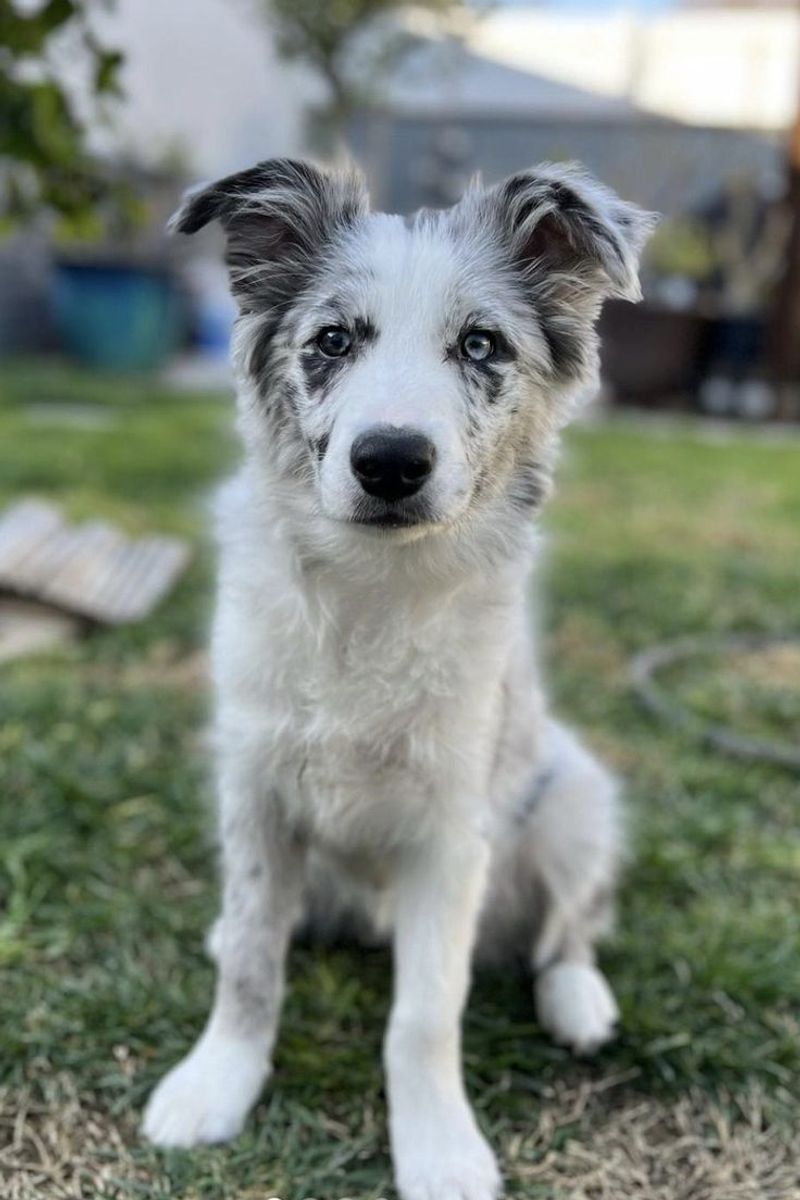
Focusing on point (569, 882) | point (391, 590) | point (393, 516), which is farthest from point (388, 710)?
point (569, 882)

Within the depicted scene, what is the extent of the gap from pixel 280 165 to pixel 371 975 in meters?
1.61

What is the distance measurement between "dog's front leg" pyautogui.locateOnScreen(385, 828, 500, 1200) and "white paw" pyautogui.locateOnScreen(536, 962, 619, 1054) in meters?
0.29

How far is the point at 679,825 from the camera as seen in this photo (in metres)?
3.11

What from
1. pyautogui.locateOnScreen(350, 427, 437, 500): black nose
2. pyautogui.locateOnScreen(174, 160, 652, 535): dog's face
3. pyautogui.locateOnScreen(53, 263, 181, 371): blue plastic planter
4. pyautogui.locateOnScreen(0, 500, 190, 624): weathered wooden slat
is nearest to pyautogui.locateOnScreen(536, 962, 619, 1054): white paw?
pyautogui.locateOnScreen(174, 160, 652, 535): dog's face

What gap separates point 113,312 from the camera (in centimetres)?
1080

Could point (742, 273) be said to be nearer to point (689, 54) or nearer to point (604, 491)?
point (689, 54)

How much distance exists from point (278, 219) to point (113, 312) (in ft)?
30.6

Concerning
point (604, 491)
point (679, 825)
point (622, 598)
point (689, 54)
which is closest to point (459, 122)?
point (689, 54)

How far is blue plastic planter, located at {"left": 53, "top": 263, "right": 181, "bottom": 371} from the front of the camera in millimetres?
10633

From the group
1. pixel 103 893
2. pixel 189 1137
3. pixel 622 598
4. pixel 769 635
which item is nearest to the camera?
pixel 189 1137

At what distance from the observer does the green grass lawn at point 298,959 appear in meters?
1.98

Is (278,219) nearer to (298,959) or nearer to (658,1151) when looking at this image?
(298,959)

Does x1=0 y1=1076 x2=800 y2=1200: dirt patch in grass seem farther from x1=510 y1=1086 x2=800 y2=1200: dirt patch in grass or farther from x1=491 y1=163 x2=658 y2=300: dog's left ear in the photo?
x1=491 y1=163 x2=658 y2=300: dog's left ear

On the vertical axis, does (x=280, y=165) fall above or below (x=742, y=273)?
above
